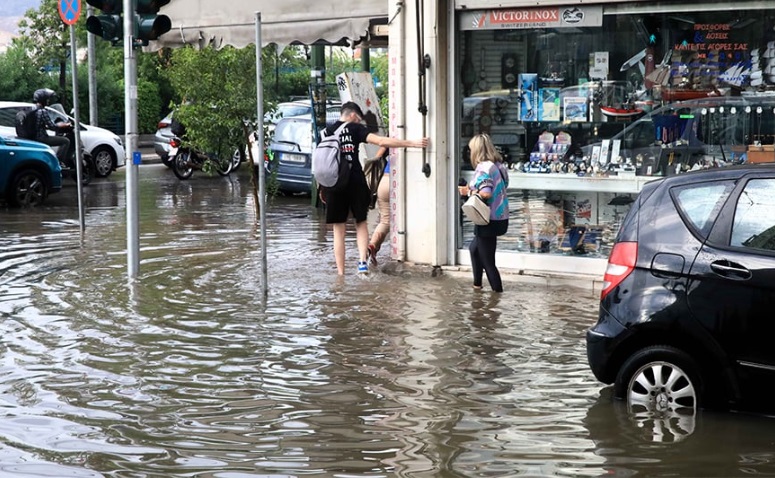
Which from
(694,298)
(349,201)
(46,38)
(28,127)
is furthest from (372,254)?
(46,38)

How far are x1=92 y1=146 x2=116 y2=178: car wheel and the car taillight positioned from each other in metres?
20.6

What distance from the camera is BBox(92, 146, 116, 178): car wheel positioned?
26.6 metres

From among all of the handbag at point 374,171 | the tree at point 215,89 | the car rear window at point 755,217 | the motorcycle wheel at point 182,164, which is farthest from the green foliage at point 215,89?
the car rear window at point 755,217

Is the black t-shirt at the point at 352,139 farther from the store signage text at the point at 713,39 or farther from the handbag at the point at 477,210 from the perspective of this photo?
the store signage text at the point at 713,39

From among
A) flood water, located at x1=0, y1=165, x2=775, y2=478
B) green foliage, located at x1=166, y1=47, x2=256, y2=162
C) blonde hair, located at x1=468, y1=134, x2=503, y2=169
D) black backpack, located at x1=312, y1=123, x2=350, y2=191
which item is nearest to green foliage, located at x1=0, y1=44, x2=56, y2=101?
green foliage, located at x1=166, y1=47, x2=256, y2=162

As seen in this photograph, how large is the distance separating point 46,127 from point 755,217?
18.3 metres

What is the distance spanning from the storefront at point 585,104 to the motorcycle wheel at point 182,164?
1412 centimetres

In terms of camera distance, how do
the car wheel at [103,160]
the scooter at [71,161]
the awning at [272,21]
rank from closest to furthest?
the awning at [272,21] < the scooter at [71,161] < the car wheel at [103,160]

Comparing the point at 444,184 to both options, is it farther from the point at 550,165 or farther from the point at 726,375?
the point at 726,375

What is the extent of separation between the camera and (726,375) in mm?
6844

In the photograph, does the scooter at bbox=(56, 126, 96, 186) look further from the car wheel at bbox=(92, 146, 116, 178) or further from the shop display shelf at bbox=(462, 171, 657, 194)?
the shop display shelf at bbox=(462, 171, 657, 194)

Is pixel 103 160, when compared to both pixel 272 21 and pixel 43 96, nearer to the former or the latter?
pixel 43 96

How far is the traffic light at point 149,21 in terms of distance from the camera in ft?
39.7

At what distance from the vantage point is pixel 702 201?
7.11 metres
